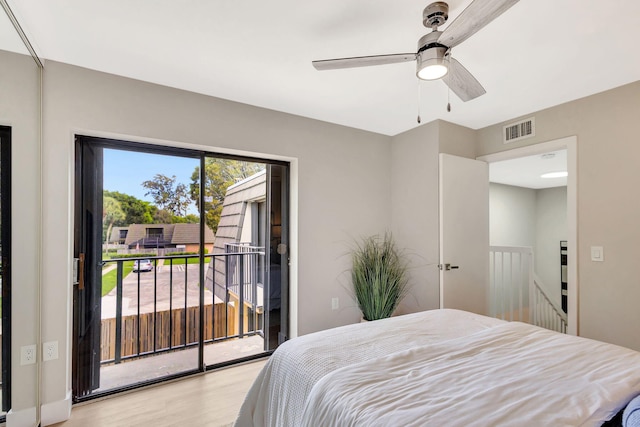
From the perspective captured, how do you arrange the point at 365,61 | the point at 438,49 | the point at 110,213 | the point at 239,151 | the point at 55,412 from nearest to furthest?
1. the point at 438,49
2. the point at 365,61
3. the point at 55,412
4. the point at 110,213
5. the point at 239,151

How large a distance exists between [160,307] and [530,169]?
5000mm

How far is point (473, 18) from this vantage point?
4.18 feet

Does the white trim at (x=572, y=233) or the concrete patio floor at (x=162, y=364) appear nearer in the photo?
the concrete patio floor at (x=162, y=364)

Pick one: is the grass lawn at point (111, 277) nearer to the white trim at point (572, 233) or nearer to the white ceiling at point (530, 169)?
the white trim at point (572, 233)

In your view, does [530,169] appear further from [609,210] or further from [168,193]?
[168,193]

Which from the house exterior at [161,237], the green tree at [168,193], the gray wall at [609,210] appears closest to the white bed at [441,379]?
the gray wall at [609,210]

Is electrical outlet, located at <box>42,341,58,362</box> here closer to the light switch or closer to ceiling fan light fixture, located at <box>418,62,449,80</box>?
ceiling fan light fixture, located at <box>418,62,449,80</box>

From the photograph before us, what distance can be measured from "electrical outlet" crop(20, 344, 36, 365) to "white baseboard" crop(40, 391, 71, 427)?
0.33m

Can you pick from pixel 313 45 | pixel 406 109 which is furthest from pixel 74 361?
pixel 406 109

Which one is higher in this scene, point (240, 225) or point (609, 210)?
point (609, 210)

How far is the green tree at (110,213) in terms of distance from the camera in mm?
2385

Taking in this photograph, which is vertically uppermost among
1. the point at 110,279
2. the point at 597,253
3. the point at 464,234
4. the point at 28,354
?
the point at 464,234

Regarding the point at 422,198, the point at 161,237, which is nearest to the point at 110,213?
the point at 161,237

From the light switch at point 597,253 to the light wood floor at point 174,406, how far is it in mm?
3000
